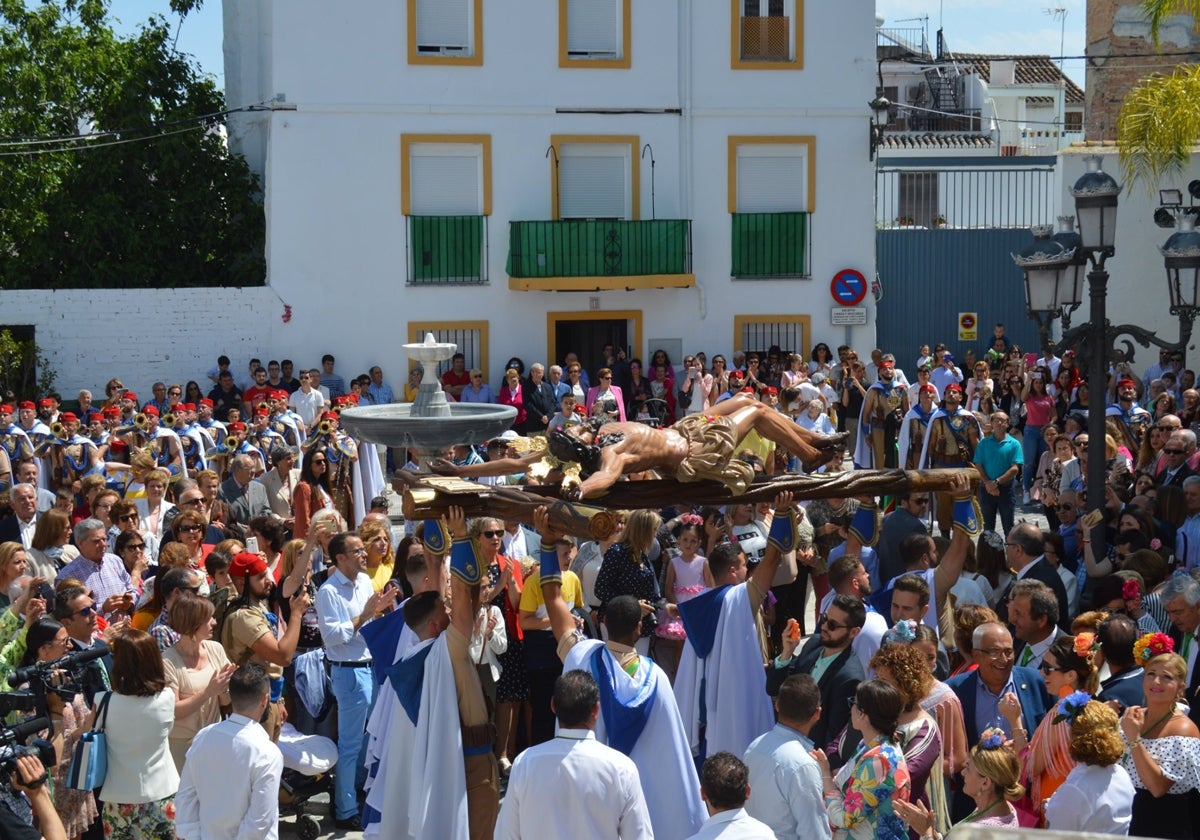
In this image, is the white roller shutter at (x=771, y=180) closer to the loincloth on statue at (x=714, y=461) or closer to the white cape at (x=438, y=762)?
the loincloth on statue at (x=714, y=461)

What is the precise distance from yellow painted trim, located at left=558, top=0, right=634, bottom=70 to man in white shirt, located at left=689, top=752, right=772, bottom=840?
61.6 feet

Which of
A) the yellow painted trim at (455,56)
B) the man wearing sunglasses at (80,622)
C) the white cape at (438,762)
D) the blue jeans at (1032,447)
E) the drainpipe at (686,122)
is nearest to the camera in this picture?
the white cape at (438,762)

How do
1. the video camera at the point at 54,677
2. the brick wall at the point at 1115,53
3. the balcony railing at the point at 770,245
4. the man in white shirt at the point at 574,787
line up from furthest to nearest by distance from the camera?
the brick wall at the point at 1115,53 < the balcony railing at the point at 770,245 < the video camera at the point at 54,677 < the man in white shirt at the point at 574,787

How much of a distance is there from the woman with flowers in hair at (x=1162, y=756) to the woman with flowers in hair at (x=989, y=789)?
1.60 feet

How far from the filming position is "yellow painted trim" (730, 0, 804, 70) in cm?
2373

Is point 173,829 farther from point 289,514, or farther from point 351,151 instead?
point 351,151

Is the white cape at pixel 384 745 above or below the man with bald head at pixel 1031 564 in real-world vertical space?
below

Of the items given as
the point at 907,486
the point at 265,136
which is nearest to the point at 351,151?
the point at 265,136

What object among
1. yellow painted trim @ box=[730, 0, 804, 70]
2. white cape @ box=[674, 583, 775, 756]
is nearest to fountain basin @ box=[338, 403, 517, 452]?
white cape @ box=[674, 583, 775, 756]

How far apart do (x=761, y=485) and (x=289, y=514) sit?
676 centimetres

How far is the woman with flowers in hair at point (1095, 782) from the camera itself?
19.8ft

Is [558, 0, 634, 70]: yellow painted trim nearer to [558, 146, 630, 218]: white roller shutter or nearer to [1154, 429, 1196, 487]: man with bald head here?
[558, 146, 630, 218]: white roller shutter

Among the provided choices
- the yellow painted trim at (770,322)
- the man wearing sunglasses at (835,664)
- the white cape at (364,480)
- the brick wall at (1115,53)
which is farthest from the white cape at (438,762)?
the brick wall at (1115,53)

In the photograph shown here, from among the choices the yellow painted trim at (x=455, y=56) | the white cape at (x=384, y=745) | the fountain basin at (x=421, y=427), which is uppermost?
the yellow painted trim at (x=455, y=56)
